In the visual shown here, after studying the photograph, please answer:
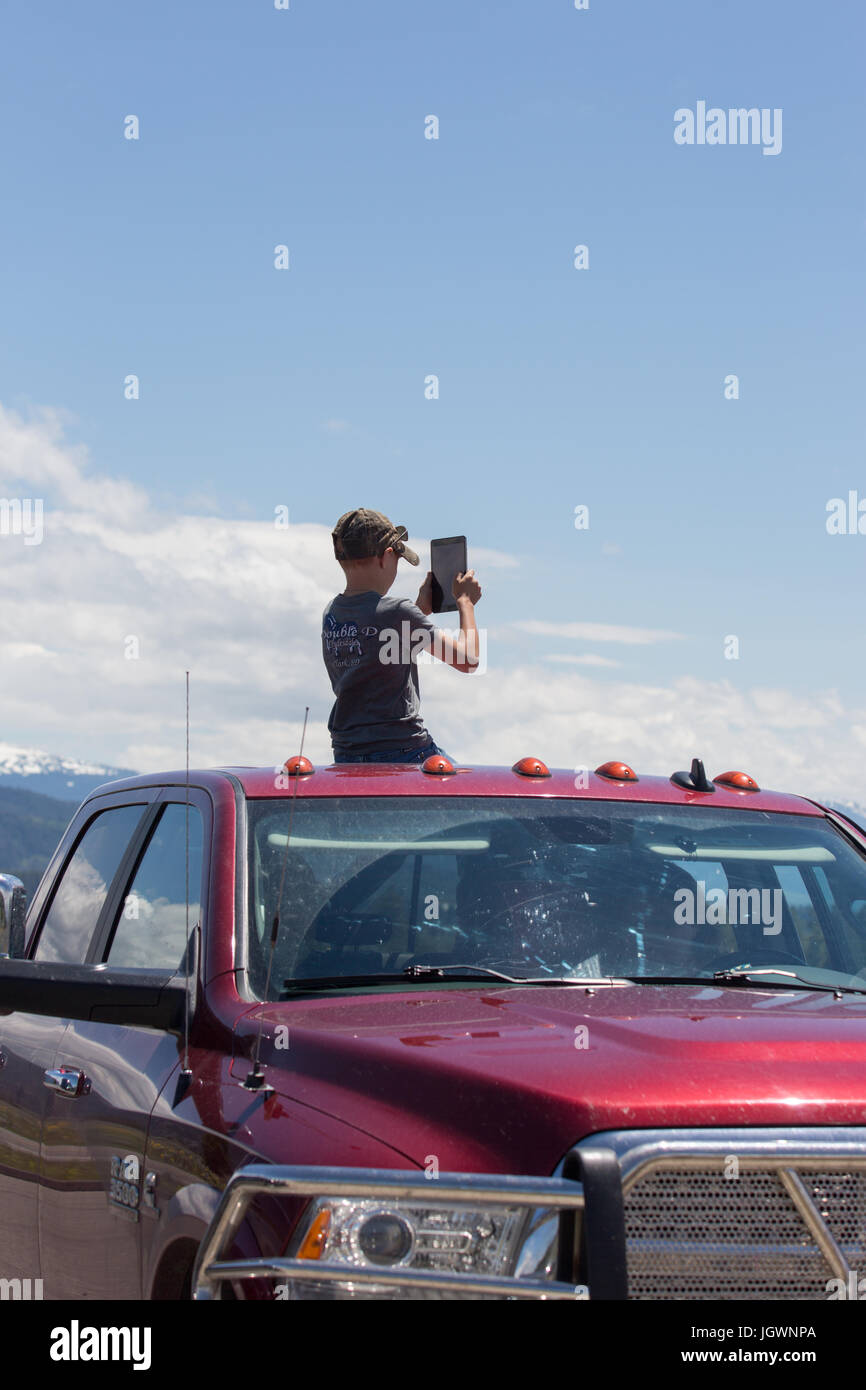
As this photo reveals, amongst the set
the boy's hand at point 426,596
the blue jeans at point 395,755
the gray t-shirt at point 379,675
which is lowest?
the blue jeans at point 395,755

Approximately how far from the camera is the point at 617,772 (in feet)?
14.9

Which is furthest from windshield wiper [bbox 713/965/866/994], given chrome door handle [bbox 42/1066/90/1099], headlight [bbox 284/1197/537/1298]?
chrome door handle [bbox 42/1066/90/1099]

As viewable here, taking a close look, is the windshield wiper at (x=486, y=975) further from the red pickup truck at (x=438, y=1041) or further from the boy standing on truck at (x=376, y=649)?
the boy standing on truck at (x=376, y=649)

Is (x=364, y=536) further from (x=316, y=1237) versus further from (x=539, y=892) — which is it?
(x=316, y=1237)

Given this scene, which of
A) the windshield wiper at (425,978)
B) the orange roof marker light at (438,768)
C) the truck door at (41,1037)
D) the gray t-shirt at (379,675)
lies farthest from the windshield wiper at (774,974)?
the gray t-shirt at (379,675)

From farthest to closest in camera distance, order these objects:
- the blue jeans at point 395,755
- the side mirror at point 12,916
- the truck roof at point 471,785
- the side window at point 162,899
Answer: the blue jeans at point 395,755
the side mirror at point 12,916
the truck roof at point 471,785
the side window at point 162,899

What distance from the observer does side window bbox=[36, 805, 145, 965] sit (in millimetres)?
4832

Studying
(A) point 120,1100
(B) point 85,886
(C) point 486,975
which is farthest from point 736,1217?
(B) point 85,886

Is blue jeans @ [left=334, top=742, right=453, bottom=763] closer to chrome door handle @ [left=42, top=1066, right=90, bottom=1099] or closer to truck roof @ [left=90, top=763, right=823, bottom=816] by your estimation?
truck roof @ [left=90, top=763, right=823, bottom=816]

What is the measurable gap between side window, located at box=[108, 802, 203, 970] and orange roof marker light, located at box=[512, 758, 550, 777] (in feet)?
2.96

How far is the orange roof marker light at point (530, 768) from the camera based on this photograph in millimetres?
4441
